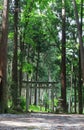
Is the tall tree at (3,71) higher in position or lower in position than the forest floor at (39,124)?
higher

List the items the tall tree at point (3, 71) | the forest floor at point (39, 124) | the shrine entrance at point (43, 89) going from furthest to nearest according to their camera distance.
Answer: the shrine entrance at point (43, 89), the tall tree at point (3, 71), the forest floor at point (39, 124)

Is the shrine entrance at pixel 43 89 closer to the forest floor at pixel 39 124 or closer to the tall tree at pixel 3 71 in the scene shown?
the tall tree at pixel 3 71

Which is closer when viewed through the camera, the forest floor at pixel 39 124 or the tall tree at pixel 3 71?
the forest floor at pixel 39 124

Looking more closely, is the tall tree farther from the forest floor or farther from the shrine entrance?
the shrine entrance

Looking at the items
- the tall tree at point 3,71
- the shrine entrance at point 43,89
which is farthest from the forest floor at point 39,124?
the shrine entrance at point 43,89

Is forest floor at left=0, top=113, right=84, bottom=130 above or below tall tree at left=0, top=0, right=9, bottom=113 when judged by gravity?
below

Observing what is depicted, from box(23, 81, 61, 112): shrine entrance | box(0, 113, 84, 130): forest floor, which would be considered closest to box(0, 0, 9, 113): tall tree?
box(0, 113, 84, 130): forest floor

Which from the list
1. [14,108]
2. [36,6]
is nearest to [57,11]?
[36,6]

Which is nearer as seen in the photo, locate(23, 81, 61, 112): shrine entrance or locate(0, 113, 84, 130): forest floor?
locate(0, 113, 84, 130): forest floor

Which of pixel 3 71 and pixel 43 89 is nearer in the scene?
pixel 3 71

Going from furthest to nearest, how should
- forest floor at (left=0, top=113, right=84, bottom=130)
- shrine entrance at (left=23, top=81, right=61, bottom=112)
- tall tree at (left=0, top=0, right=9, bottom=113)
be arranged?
shrine entrance at (left=23, top=81, right=61, bottom=112)
tall tree at (left=0, top=0, right=9, bottom=113)
forest floor at (left=0, top=113, right=84, bottom=130)

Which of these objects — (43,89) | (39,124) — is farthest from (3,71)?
(43,89)

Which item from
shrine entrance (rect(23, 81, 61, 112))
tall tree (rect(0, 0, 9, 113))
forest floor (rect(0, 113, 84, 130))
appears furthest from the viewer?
shrine entrance (rect(23, 81, 61, 112))

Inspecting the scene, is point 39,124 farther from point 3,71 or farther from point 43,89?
point 43,89
